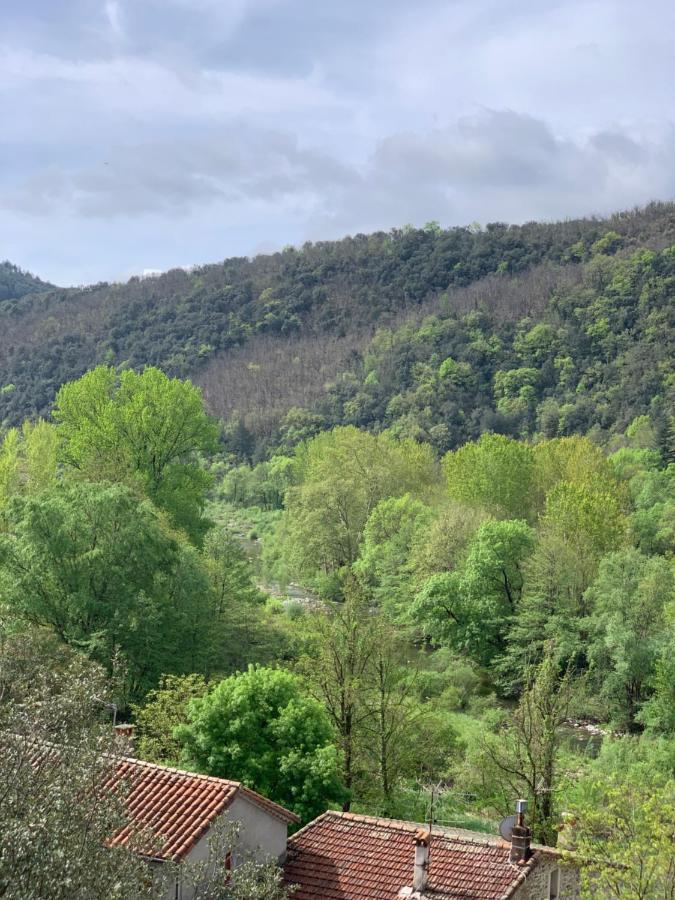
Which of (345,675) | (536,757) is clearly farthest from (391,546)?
(536,757)

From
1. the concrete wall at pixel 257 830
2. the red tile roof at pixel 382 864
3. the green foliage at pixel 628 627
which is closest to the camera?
the red tile roof at pixel 382 864

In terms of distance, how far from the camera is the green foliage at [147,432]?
160 ft

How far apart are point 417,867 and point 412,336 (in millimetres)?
131742

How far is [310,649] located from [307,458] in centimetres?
4978

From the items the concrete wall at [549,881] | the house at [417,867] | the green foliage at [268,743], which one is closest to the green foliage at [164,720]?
the green foliage at [268,743]

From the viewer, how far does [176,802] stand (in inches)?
736

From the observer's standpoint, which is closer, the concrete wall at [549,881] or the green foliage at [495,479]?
the concrete wall at [549,881]

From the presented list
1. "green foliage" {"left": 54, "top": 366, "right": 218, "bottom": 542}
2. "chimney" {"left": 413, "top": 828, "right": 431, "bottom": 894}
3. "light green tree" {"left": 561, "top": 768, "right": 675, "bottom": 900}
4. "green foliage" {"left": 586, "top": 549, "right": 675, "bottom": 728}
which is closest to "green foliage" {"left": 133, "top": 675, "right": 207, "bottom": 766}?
"chimney" {"left": 413, "top": 828, "right": 431, "bottom": 894}

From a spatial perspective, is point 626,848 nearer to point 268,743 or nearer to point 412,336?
point 268,743

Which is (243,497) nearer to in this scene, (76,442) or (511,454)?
(511,454)

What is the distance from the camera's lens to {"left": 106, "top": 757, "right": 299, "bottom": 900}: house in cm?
1767

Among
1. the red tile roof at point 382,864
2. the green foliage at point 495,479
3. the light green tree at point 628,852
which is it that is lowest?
the red tile roof at point 382,864

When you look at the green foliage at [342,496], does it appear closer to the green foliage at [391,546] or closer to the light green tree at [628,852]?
the green foliage at [391,546]

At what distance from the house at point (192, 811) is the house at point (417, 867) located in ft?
2.39
